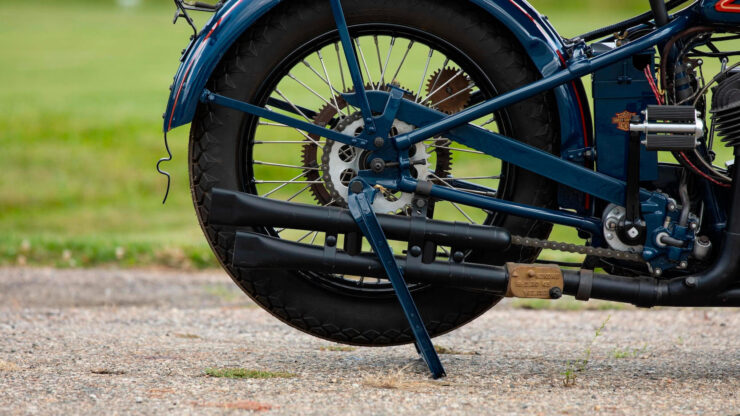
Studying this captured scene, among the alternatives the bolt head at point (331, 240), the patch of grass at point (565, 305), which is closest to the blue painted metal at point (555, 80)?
the bolt head at point (331, 240)

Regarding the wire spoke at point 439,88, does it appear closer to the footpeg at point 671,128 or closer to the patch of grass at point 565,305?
the footpeg at point 671,128

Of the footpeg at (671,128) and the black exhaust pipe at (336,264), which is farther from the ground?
the footpeg at (671,128)

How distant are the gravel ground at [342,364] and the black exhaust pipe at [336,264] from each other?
16.7 inches

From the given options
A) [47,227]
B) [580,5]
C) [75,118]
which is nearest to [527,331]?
[47,227]

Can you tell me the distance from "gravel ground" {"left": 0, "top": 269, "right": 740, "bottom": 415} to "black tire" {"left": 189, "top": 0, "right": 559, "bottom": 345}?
0.26 m

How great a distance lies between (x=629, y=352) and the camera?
4652 millimetres

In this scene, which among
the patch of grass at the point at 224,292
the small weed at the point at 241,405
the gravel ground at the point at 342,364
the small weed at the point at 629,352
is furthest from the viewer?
the patch of grass at the point at 224,292

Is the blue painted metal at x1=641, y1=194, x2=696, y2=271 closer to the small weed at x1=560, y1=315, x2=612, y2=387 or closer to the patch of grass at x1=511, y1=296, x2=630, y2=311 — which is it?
the small weed at x1=560, y1=315, x2=612, y2=387

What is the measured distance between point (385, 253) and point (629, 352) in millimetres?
1692

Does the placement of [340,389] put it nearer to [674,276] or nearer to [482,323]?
[674,276]

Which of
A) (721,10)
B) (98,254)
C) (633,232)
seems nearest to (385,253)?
(633,232)

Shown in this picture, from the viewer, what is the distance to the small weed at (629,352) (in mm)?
4516

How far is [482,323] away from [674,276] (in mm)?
2137

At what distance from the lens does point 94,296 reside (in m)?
6.68
